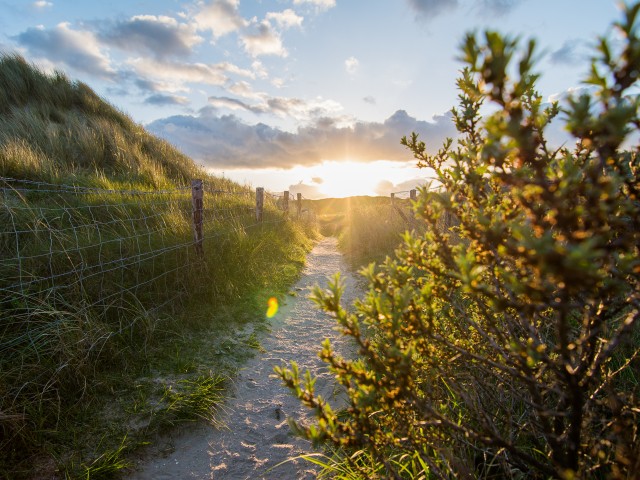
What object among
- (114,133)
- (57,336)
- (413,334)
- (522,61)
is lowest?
(57,336)

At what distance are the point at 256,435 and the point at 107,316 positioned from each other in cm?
231

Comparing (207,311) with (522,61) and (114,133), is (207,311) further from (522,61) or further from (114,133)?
(114,133)

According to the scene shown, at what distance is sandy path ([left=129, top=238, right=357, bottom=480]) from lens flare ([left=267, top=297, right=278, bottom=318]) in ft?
2.18

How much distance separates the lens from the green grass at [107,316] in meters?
3.05

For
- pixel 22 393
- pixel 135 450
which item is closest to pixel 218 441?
pixel 135 450

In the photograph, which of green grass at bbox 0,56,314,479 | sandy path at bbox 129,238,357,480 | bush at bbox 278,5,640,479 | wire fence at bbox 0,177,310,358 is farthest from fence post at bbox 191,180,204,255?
bush at bbox 278,5,640,479

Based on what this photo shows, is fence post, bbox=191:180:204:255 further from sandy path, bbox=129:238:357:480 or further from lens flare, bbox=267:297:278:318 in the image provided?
sandy path, bbox=129:238:357:480

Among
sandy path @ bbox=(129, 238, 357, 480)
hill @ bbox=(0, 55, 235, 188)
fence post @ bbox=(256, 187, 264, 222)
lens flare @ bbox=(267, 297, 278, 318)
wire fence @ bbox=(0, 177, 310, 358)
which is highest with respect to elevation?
hill @ bbox=(0, 55, 235, 188)

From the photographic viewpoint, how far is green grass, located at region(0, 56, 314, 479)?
10.00 feet

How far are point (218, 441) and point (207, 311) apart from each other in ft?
7.62

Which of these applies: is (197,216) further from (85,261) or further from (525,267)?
(525,267)

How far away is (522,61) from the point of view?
106cm

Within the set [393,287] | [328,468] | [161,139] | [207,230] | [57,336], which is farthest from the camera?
[161,139]

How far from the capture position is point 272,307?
653 centimetres
